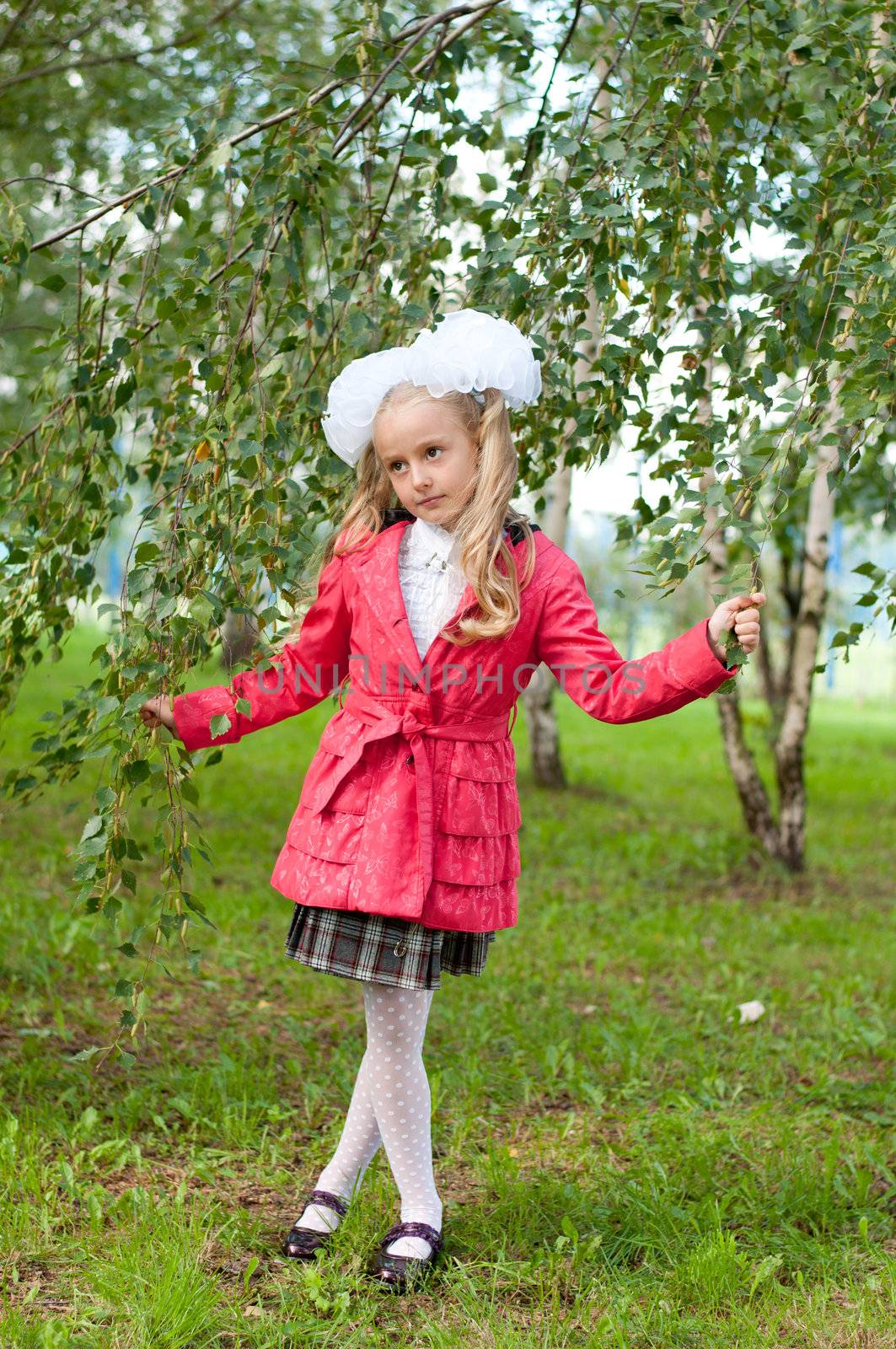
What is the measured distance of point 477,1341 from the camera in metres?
2.02

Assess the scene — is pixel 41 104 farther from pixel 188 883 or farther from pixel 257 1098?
pixel 257 1098

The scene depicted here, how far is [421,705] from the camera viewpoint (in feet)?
7.00

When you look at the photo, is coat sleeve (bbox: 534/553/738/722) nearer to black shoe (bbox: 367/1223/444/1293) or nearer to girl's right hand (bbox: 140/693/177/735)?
girl's right hand (bbox: 140/693/177/735)

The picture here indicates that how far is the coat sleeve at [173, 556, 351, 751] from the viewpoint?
2211 millimetres

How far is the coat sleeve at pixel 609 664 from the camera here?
196 centimetres

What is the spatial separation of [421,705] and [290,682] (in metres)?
0.29

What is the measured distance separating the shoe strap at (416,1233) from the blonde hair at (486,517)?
1.07 meters

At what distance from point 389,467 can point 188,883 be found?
3008mm

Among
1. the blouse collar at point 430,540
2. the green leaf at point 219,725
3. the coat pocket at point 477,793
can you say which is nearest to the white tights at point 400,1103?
the coat pocket at point 477,793

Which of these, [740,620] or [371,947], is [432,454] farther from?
[371,947]

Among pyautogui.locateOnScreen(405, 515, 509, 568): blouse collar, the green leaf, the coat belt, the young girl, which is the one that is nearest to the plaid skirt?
the young girl

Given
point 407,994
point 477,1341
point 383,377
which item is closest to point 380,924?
point 407,994

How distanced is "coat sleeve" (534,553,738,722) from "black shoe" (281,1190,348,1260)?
106cm

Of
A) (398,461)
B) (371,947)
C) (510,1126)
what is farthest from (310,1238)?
(398,461)
